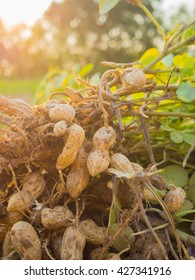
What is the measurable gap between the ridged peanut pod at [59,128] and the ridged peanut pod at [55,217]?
0.10m

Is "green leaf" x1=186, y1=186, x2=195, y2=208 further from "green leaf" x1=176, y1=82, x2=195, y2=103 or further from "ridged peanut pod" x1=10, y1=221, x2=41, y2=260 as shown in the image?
"ridged peanut pod" x1=10, y1=221, x2=41, y2=260

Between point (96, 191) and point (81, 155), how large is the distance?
3.4 inches

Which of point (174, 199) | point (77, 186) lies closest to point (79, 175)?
point (77, 186)

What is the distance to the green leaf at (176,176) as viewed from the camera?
2.19 feet

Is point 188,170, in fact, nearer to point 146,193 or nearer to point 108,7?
point 146,193

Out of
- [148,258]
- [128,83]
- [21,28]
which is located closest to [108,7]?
[128,83]

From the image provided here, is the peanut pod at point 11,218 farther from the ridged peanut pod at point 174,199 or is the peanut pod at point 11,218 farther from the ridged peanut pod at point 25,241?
the ridged peanut pod at point 174,199

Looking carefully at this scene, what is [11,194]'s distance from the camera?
61 centimetres

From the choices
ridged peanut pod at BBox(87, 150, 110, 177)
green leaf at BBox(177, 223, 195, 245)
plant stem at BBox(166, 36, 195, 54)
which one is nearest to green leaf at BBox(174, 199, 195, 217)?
green leaf at BBox(177, 223, 195, 245)

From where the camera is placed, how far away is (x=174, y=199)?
56cm

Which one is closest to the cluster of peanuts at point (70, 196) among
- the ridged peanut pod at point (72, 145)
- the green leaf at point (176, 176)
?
the ridged peanut pod at point (72, 145)

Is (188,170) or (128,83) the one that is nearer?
(128,83)

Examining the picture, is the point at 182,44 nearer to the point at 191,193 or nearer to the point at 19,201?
the point at 191,193

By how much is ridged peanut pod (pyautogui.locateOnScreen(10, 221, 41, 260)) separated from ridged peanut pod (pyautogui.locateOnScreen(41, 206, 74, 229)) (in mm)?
22
